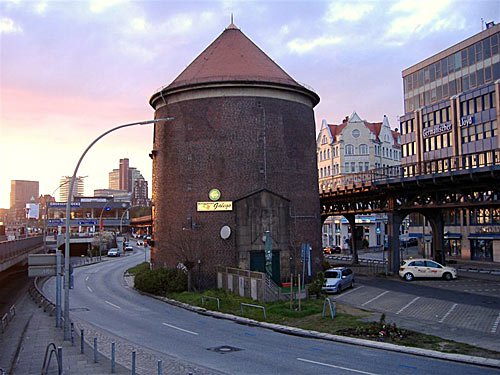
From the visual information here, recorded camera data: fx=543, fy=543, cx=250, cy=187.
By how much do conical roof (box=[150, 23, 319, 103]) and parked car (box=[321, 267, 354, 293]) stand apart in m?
14.9

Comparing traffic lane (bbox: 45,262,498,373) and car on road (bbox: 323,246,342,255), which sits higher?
traffic lane (bbox: 45,262,498,373)

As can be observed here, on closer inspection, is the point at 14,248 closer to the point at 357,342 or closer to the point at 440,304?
the point at 357,342

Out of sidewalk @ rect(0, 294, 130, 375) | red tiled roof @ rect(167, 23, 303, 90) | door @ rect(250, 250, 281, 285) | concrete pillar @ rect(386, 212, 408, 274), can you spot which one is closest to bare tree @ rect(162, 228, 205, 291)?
door @ rect(250, 250, 281, 285)

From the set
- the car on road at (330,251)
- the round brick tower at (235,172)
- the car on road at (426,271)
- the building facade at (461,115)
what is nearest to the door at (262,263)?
the round brick tower at (235,172)

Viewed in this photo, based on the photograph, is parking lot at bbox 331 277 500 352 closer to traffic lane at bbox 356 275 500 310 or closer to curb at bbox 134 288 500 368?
traffic lane at bbox 356 275 500 310

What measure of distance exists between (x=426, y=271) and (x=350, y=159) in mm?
66333

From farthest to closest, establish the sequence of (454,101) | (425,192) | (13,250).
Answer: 1. (454,101)
2. (425,192)
3. (13,250)

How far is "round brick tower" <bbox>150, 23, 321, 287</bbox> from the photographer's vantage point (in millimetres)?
39938

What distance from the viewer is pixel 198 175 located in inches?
1615

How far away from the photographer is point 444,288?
35.9 metres

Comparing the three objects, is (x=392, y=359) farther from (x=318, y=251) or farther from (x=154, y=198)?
(x=154, y=198)

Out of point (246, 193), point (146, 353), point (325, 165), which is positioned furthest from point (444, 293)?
point (325, 165)

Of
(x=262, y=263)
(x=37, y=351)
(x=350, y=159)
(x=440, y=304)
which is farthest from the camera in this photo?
(x=350, y=159)

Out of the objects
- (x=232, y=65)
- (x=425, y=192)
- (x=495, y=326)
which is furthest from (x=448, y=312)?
(x=232, y=65)
